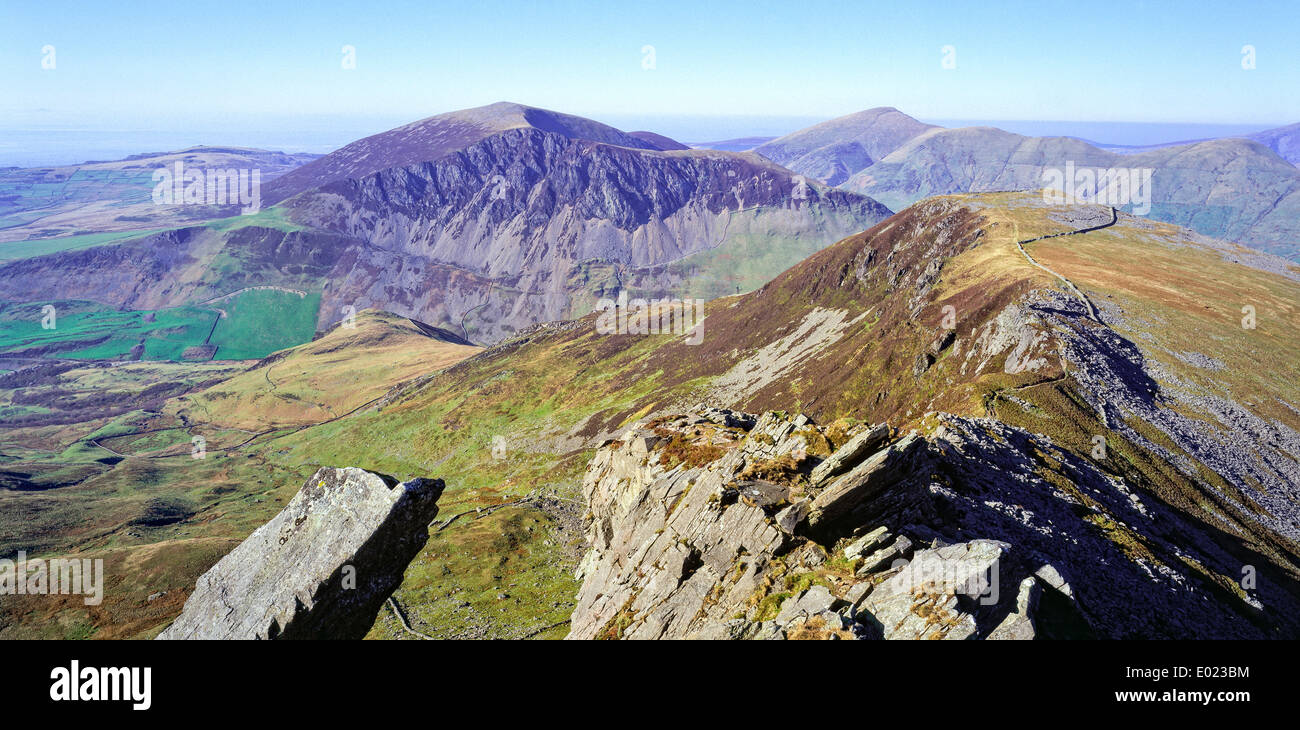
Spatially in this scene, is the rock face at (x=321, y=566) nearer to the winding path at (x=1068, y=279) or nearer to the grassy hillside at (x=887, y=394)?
the grassy hillside at (x=887, y=394)

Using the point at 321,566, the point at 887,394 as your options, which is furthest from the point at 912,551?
the point at 887,394
